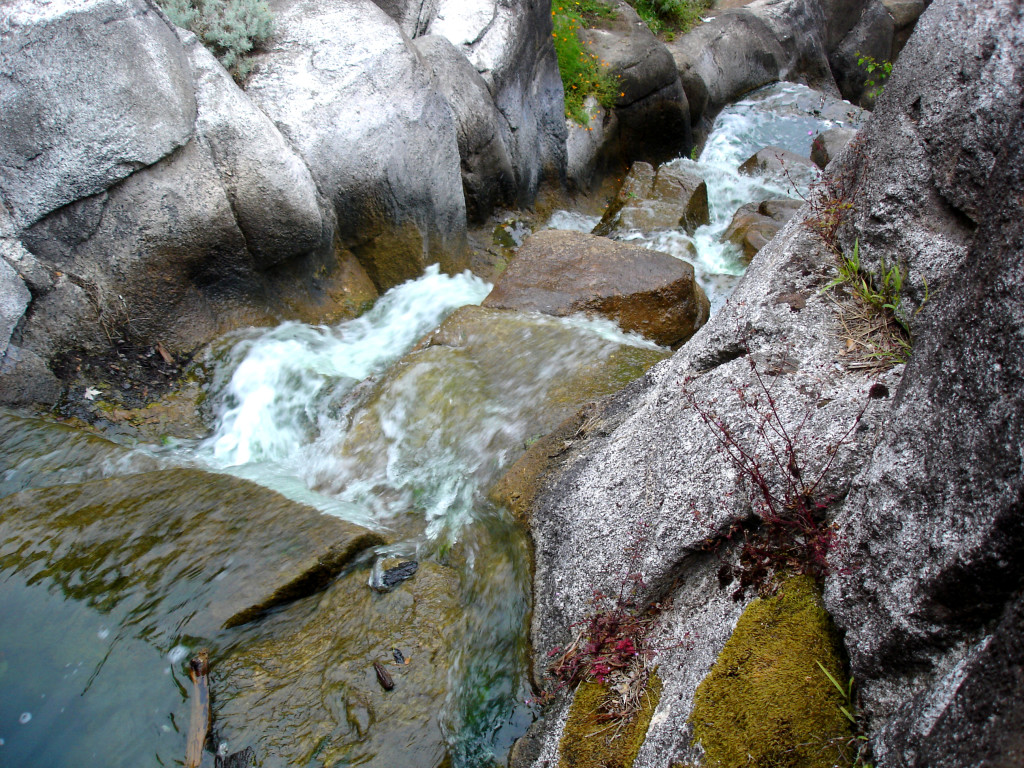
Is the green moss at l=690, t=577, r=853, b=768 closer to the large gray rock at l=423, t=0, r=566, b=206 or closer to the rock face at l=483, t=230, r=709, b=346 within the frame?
the rock face at l=483, t=230, r=709, b=346

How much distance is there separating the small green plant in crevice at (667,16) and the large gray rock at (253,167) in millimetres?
10833

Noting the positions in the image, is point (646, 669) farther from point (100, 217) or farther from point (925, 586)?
point (100, 217)

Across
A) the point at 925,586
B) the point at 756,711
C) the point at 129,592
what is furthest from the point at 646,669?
the point at 129,592

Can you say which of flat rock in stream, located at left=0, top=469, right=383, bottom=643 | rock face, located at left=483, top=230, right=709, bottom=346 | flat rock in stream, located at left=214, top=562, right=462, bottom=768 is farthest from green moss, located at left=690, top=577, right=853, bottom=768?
rock face, located at left=483, top=230, right=709, bottom=346

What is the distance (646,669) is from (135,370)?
4692 mm

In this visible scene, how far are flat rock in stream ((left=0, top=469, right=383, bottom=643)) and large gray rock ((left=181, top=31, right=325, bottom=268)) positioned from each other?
105 inches

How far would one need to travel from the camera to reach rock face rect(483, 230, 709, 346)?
18.8ft

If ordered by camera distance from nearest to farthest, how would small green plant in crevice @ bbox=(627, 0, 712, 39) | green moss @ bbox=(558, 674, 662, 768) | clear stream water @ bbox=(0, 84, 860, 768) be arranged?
green moss @ bbox=(558, 674, 662, 768)
clear stream water @ bbox=(0, 84, 860, 768)
small green plant in crevice @ bbox=(627, 0, 712, 39)

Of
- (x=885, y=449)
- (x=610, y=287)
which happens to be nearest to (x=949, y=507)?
(x=885, y=449)

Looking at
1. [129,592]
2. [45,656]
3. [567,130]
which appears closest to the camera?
[45,656]

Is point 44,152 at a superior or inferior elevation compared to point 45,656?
superior

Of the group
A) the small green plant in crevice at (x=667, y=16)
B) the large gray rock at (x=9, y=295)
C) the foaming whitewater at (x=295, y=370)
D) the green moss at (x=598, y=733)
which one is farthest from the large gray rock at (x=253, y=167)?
the small green plant in crevice at (x=667, y=16)

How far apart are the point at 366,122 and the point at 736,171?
6.87 metres

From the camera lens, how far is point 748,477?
2547mm
